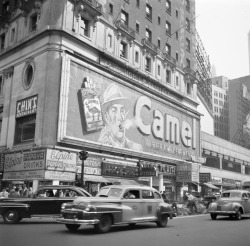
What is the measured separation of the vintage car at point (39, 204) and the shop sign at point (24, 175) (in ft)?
31.5

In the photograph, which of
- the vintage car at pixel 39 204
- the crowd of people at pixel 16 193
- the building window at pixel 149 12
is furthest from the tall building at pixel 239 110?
the vintage car at pixel 39 204

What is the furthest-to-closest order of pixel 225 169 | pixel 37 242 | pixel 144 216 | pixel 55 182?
pixel 225 169, pixel 55 182, pixel 144 216, pixel 37 242

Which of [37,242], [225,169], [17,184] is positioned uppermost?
[225,169]

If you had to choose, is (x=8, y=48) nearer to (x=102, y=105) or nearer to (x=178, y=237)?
(x=102, y=105)

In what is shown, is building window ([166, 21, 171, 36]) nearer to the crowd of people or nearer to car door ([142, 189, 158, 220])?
the crowd of people

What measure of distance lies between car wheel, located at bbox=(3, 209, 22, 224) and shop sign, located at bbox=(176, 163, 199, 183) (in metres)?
28.1

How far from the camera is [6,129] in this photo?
32781 mm

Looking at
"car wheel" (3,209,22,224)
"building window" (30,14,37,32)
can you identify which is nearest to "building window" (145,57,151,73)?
"building window" (30,14,37,32)

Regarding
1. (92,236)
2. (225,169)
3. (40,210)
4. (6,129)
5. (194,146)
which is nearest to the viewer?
(92,236)

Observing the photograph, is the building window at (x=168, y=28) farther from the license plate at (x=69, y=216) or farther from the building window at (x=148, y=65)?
the license plate at (x=69, y=216)

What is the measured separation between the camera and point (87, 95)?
31.6 meters

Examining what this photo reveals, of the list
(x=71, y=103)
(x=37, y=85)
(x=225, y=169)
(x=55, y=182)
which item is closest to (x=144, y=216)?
(x=55, y=182)

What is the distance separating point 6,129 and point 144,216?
20961 millimetres

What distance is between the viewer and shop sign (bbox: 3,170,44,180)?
27.7 metres
